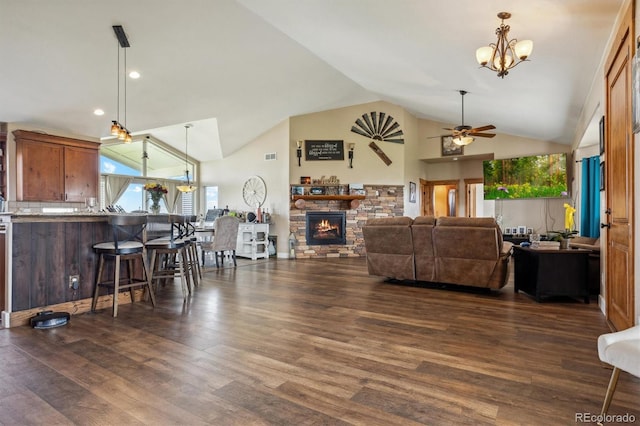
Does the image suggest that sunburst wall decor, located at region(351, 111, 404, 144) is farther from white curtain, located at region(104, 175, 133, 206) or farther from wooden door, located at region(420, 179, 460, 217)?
white curtain, located at region(104, 175, 133, 206)

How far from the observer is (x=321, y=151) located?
27.6ft

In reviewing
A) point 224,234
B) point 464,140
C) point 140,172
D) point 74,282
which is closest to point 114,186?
point 140,172

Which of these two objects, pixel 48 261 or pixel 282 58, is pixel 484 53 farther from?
pixel 48 261

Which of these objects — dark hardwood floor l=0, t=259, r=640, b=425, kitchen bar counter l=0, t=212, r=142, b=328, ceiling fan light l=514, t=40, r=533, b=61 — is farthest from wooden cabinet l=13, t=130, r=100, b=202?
ceiling fan light l=514, t=40, r=533, b=61

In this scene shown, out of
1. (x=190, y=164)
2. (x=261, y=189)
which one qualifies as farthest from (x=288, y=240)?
(x=190, y=164)

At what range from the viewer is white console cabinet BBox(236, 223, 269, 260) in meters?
7.90

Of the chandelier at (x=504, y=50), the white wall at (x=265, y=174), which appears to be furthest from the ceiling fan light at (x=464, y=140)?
the white wall at (x=265, y=174)

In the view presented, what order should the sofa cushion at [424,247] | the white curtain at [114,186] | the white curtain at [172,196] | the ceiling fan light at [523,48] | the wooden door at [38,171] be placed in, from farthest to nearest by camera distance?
the white curtain at [172,196]
the white curtain at [114,186]
the wooden door at [38,171]
the sofa cushion at [424,247]
the ceiling fan light at [523,48]

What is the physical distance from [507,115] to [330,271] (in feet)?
14.0

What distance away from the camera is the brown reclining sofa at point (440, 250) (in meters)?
4.26

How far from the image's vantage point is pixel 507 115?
21.4 ft

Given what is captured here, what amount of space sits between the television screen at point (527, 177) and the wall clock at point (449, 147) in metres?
0.79

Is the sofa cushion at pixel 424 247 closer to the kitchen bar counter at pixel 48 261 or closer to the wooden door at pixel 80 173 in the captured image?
the kitchen bar counter at pixel 48 261

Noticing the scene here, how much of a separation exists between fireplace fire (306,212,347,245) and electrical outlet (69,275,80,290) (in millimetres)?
5233
